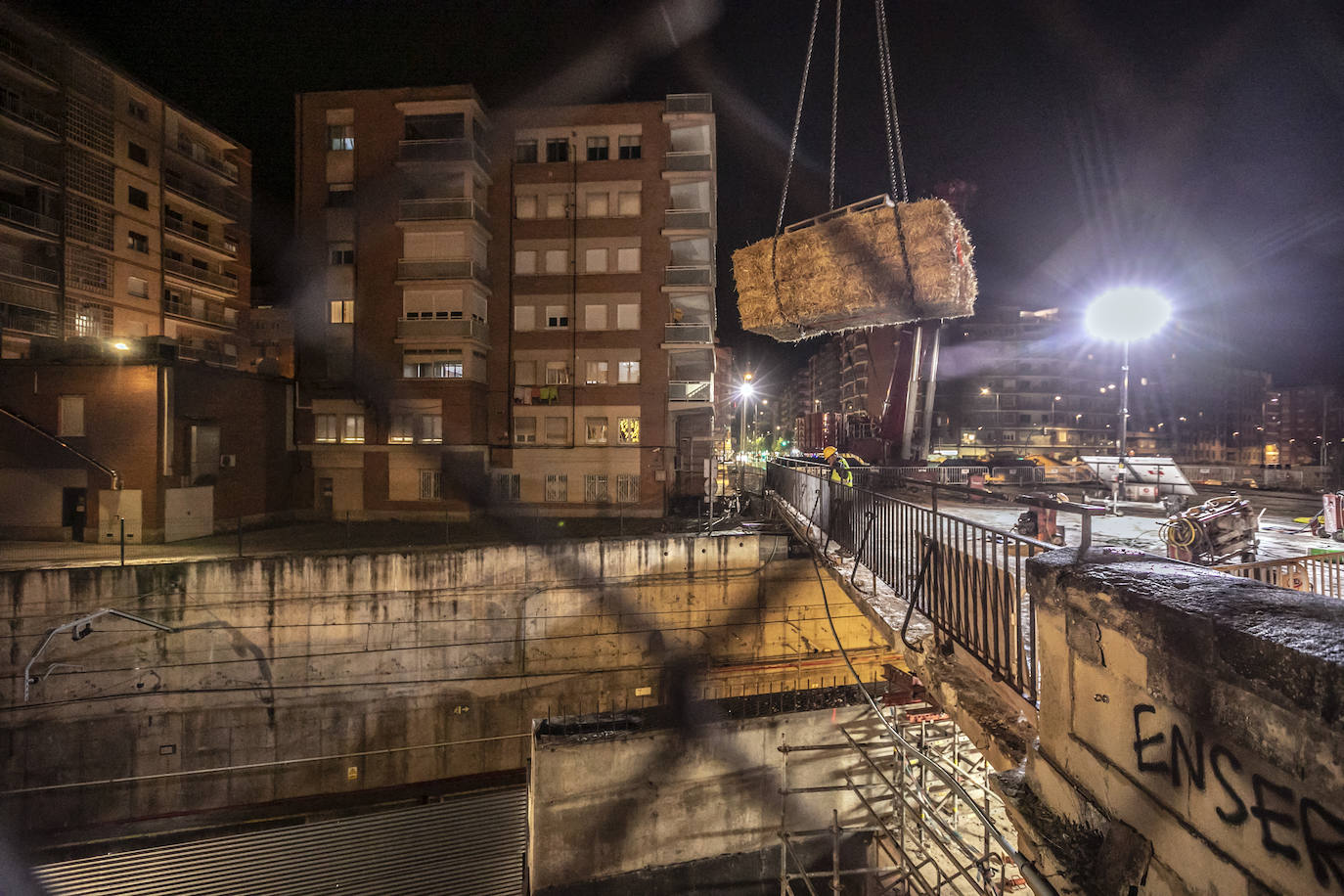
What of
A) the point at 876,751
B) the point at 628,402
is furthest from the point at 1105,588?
the point at 628,402

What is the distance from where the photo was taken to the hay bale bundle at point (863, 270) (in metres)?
5.54

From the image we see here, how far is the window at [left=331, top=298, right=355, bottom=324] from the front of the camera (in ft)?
69.8

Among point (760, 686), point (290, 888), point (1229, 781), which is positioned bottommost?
point (290, 888)

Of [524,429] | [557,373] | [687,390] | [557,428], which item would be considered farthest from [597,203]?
[524,429]

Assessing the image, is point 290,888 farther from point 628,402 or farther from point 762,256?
point 628,402

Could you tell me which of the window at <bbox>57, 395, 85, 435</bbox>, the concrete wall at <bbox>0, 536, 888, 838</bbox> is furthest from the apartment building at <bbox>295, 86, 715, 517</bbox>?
the concrete wall at <bbox>0, 536, 888, 838</bbox>

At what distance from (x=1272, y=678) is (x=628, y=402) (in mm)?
20555

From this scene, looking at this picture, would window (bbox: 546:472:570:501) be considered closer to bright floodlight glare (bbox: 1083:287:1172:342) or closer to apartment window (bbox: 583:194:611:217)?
apartment window (bbox: 583:194:611:217)

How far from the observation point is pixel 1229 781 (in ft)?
5.43

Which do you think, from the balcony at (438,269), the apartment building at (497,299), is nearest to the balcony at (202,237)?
the apartment building at (497,299)

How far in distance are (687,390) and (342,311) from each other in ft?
47.9

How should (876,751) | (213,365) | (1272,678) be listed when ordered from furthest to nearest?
(213,365) < (876,751) < (1272,678)

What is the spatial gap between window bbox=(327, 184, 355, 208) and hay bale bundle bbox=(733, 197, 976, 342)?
864 inches

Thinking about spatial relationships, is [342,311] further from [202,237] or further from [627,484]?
[627,484]
